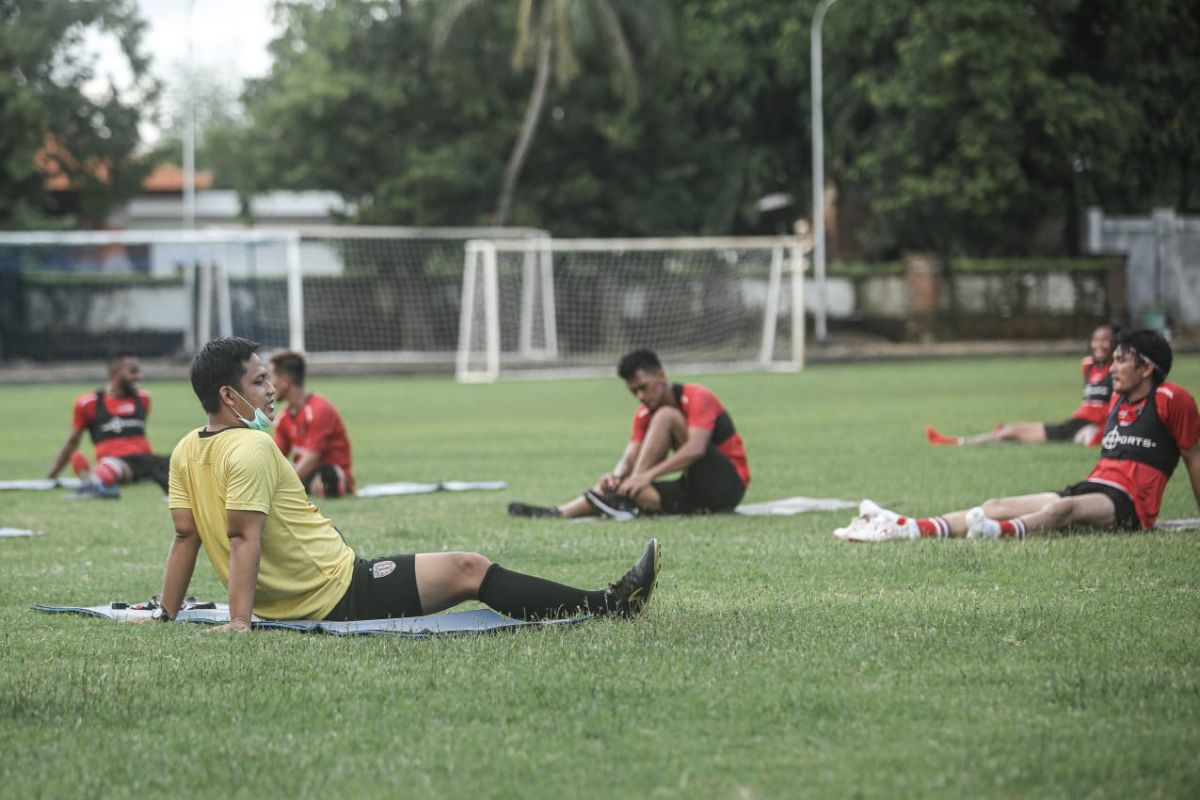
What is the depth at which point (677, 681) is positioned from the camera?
17.6ft

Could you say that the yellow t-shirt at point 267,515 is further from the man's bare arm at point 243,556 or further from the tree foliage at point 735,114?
the tree foliage at point 735,114

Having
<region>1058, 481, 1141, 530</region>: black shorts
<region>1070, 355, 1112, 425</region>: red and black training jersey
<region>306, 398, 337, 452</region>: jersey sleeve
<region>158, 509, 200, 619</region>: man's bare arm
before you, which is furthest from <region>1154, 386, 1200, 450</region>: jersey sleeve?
<region>306, 398, 337, 452</region>: jersey sleeve

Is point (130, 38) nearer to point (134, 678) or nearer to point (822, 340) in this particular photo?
point (822, 340)

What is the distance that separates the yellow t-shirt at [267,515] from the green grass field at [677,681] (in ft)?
0.73

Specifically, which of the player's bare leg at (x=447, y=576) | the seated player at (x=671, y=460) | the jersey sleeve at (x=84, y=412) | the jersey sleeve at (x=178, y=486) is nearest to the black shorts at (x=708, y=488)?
the seated player at (x=671, y=460)

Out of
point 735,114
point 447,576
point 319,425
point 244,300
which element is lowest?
point 447,576

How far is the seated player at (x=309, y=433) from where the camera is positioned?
12203mm

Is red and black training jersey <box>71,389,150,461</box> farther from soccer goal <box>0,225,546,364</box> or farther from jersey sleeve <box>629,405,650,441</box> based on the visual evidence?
soccer goal <box>0,225,546,364</box>

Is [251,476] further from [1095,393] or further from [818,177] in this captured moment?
[818,177]

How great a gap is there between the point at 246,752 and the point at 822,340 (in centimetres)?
3863

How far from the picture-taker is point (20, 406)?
27.5 metres

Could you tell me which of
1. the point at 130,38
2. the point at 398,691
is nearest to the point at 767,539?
the point at 398,691

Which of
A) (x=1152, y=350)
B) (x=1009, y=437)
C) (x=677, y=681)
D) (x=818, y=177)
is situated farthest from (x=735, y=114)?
(x=677, y=681)

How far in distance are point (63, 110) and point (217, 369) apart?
1767 inches
